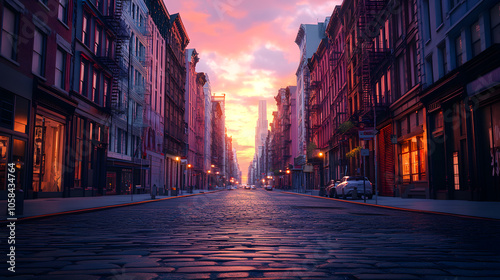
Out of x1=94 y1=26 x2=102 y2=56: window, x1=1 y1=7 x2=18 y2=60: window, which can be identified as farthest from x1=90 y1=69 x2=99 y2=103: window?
x1=1 y1=7 x2=18 y2=60: window

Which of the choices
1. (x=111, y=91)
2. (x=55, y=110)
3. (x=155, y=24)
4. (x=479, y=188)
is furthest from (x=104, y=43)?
(x=479, y=188)

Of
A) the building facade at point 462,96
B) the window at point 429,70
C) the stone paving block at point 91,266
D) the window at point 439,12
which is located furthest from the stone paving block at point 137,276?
the window at point 439,12

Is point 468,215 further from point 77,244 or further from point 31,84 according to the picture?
point 31,84

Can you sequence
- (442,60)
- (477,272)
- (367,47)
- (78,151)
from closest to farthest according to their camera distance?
(477,272), (442,60), (78,151), (367,47)

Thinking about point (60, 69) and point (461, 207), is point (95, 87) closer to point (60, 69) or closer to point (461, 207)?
point (60, 69)

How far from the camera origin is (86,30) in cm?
2938

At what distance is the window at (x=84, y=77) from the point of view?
93.6 feet

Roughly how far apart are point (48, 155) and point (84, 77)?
290 inches

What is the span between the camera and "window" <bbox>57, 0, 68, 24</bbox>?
81.8ft

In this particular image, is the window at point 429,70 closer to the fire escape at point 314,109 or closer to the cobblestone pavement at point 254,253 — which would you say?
the cobblestone pavement at point 254,253

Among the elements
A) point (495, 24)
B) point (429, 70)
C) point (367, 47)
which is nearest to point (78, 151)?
point (429, 70)

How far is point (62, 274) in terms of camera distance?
4230 millimetres

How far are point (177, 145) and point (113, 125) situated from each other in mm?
29362

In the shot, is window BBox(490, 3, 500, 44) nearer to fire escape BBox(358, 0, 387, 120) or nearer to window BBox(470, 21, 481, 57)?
window BBox(470, 21, 481, 57)
